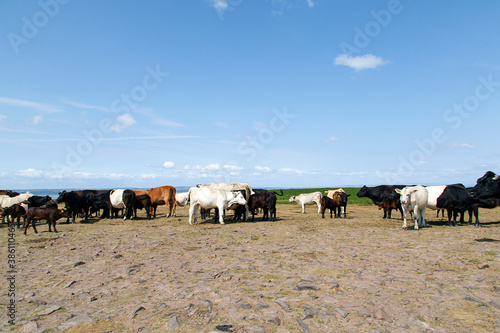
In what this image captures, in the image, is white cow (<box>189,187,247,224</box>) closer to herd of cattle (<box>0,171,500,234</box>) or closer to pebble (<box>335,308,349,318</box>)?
herd of cattle (<box>0,171,500,234</box>)

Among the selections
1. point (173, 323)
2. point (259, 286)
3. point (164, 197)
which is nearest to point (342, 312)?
point (259, 286)

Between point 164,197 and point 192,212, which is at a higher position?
point 164,197

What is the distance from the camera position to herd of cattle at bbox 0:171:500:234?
46.8ft

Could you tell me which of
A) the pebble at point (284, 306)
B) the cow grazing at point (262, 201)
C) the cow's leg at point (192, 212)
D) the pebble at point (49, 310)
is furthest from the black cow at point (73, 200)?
the pebble at point (284, 306)

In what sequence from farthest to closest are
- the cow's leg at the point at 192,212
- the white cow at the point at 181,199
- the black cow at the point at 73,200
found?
the white cow at the point at 181,199 < the black cow at the point at 73,200 < the cow's leg at the point at 192,212

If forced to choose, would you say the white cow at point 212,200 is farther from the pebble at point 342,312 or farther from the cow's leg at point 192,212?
the pebble at point 342,312

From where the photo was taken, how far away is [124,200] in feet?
62.8

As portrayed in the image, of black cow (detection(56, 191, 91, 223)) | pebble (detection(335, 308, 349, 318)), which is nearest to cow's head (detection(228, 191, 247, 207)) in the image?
black cow (detection(56, 191, 91, 223))

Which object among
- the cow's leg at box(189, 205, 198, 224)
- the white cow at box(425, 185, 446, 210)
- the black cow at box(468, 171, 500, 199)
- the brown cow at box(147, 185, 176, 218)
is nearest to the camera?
the black cow at box(468, 171, 500, 199)

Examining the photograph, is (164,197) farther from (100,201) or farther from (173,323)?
(173,323)

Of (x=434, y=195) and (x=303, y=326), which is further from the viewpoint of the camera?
(x=434, y=195)

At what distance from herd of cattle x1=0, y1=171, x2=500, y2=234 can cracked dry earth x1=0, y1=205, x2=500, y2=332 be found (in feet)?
13.8

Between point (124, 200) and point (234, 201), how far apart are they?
7766 millimetres

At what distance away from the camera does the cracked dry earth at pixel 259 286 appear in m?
4.26
